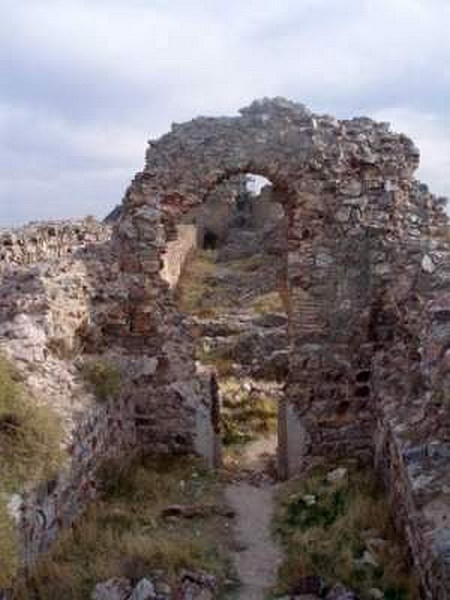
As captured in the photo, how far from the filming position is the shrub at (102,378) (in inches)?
362

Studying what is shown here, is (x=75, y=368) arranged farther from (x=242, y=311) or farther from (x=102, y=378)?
(x=242, y=311)

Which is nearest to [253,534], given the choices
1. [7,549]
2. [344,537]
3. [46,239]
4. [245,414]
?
[344,537]

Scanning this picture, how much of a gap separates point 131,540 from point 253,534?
1.36 meters

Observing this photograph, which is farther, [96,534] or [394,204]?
[394,204]

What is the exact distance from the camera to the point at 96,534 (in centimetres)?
779

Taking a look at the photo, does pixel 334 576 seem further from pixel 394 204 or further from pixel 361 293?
pixel 394 204

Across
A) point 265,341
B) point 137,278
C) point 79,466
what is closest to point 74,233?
point 265,341

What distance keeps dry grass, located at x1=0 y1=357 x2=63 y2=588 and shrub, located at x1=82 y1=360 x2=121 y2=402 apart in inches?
49.6

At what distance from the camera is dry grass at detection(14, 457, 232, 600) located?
693cm

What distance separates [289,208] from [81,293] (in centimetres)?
252

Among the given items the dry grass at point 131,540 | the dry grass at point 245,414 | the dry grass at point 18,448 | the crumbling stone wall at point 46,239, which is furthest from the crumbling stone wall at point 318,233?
the crumbling stone wall at point 46,239

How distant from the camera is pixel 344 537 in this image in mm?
7617

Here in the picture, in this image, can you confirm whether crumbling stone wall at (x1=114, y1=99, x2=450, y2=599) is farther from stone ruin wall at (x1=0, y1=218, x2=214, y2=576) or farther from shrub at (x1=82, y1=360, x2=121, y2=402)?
shrub at (x1=82, y1=360, x2=121, y2=402)

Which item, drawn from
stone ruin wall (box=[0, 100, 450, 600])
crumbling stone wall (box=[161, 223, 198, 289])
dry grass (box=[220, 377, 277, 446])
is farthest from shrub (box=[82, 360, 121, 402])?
crumbling stone wall (box=[161, 223, 198, 289])
